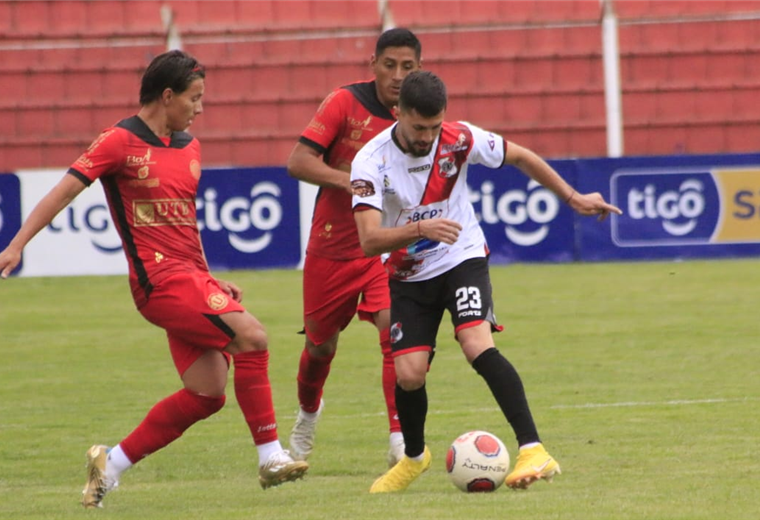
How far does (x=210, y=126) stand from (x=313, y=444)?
56.3 ft

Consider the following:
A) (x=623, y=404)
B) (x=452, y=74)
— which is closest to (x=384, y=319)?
(x=623, y=404)

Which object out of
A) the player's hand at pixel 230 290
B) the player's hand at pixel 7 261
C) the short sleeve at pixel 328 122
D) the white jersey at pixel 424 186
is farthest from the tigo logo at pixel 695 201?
the player's hand at pixel 7 261

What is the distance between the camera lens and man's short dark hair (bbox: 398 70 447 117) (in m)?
5.69

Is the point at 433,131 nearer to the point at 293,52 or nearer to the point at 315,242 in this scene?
the point at 315,242

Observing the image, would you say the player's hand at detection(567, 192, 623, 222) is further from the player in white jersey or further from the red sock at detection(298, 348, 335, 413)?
the red sock at detection(298, 348, 335, 413)

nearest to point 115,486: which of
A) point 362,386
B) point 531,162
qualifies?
point 531,162

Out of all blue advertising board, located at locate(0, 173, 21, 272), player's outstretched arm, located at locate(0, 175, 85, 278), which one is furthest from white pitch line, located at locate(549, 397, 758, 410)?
blue advertising board, located at locate(0, 173, 21, 272)

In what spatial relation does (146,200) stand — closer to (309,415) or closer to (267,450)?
(267,450)

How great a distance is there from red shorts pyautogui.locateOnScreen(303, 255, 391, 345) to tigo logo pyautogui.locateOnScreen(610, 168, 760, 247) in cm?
1072

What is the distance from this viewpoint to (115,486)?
6.05 m

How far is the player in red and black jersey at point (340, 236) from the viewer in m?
6.86

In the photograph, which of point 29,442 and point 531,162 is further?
point 29,442

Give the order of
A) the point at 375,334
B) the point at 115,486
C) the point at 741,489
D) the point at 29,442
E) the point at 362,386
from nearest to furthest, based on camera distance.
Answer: the point at 741,489
the point at 115,486
the point at 29,442
the point at 362,386
the point at 375,334

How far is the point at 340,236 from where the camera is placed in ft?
23.6
